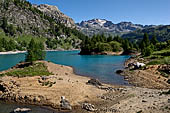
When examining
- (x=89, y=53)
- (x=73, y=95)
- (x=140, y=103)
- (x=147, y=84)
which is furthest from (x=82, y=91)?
(x=89, y=53)

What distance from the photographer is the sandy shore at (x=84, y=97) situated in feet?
78.2

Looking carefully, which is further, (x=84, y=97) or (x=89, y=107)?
(x=84, y=97)

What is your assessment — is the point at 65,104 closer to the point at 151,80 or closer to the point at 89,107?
the point at 89,107

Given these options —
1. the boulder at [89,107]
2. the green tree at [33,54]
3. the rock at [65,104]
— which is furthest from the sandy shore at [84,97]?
the green tree at [33,54]

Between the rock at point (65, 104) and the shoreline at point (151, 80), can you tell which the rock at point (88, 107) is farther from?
the shoreline at point (151, 80)

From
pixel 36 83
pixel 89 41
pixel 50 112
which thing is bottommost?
pixel 50 112

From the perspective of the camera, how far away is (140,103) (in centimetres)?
2509

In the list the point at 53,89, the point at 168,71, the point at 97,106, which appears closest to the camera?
the point at 97,106

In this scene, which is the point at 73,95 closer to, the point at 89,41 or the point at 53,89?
the point at 53,89

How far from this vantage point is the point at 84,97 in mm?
30203

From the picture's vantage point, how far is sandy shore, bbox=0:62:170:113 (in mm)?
23825

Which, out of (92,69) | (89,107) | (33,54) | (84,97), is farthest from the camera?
(92,69)

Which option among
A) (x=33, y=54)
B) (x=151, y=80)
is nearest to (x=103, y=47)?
(x=33, y=54)

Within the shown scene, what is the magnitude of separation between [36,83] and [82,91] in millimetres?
10384
